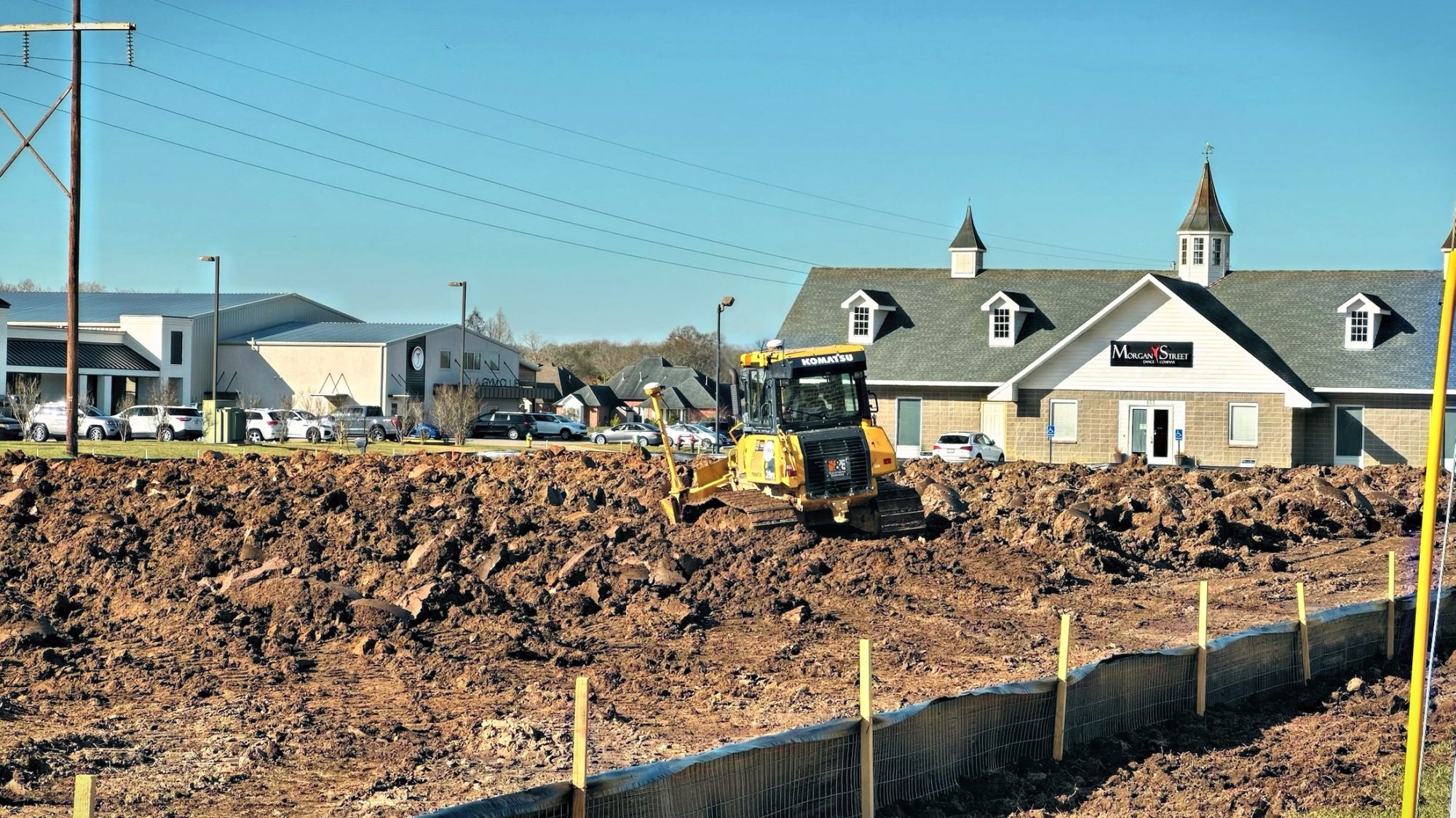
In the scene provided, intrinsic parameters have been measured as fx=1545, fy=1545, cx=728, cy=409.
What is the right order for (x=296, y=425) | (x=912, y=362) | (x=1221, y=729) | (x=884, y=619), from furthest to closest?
(x=296, y=425)
(x=912, y=362)
(x=884, y=619)
(x=1221, y=729)

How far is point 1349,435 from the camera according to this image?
4800cm

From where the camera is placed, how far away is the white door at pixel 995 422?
50656 millimetres

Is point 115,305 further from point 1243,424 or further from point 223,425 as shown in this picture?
point 1243,424

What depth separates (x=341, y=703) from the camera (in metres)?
12.5

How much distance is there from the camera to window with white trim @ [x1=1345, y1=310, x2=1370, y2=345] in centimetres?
4962

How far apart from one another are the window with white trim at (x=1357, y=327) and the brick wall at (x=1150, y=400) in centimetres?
461

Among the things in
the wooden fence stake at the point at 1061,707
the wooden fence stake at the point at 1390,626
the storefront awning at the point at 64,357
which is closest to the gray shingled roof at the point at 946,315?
the storefront awning at the point at 64,357

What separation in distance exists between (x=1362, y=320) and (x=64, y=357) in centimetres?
5459

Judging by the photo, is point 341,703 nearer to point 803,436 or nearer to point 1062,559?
point 803,436

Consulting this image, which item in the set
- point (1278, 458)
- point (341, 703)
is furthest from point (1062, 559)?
point (1278, 458)

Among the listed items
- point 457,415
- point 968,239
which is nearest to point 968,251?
point 968,239

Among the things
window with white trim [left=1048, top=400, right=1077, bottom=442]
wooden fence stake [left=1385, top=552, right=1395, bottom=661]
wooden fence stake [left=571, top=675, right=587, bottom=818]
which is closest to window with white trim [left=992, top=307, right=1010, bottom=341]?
window with white trim [left=1048, top=400, right=1077, bottom=442]

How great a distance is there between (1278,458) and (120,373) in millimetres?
51703

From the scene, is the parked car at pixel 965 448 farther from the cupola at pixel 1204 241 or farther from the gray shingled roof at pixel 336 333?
the gray shingled roof at pixel 336 333
